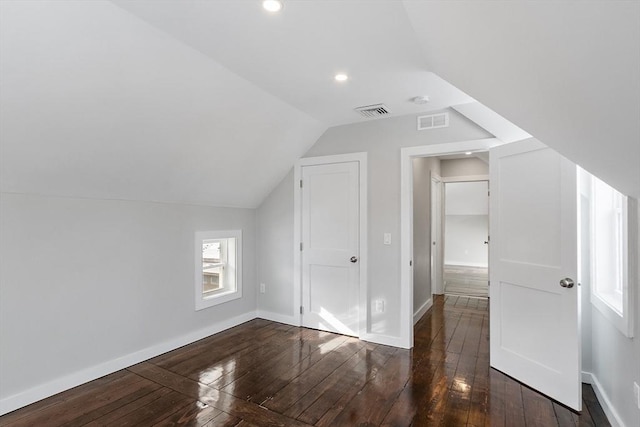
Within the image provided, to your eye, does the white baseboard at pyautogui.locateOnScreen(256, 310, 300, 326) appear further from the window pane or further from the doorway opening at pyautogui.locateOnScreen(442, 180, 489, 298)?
the doorway opening at pyautogui.locateOnScreen(442, 180, 489, 298)

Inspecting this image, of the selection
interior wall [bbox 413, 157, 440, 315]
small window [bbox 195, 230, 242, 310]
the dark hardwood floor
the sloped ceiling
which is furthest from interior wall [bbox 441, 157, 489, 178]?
the sloped ceiling

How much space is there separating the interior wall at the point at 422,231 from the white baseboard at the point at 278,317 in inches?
62.3

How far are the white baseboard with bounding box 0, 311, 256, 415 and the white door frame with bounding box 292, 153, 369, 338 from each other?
3.29 ft

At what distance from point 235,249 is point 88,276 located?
170cm

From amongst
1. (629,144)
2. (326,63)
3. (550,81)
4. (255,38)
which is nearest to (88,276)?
(255,38)

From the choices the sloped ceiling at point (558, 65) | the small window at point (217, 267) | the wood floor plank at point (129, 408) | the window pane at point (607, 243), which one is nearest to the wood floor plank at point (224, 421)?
the wood floor plank at point (129, 408)

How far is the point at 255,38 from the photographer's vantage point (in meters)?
2.10

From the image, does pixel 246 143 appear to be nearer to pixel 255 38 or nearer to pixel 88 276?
pixel 255 38

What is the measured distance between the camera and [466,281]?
7336mm

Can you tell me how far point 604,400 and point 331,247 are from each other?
2627mm

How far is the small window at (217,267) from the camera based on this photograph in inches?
148

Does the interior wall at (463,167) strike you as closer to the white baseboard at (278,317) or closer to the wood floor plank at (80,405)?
the white baseboard at (278,317)

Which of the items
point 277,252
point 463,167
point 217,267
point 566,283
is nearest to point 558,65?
point 566,283

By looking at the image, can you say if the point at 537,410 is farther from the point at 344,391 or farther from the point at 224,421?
the point at 224,421
